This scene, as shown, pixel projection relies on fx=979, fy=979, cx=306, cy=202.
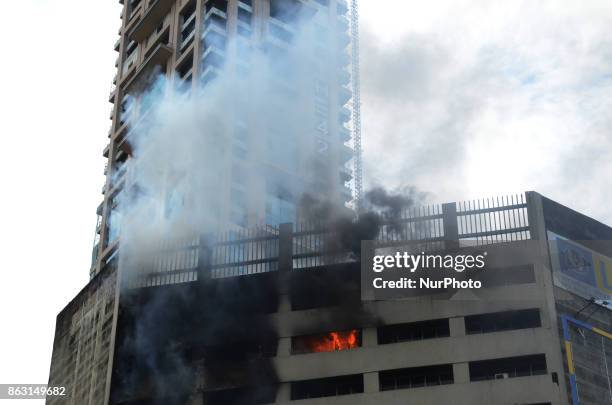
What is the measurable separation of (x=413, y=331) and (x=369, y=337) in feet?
7.93

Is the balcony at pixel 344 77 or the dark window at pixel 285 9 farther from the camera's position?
the balcony at pixel 344 77

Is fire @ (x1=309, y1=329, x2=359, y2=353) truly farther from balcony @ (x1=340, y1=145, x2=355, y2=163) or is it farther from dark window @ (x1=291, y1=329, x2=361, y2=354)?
balcony @ (x1=340, y1=145, x2=355, y2=163)

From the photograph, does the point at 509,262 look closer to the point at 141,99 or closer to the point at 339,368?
the point at 339,368

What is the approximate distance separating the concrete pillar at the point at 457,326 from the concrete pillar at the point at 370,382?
4692 mm

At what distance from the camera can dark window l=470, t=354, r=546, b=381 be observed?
50906 mm

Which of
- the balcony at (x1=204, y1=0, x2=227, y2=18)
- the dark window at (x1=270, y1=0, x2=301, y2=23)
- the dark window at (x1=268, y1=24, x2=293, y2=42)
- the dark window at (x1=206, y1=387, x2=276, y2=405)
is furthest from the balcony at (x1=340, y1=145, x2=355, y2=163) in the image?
the dark window at (x1=206, y1=387, x2=276, y2=405)

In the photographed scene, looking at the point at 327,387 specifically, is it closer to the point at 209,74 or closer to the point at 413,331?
the point at 413,331

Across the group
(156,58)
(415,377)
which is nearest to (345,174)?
(156,58)

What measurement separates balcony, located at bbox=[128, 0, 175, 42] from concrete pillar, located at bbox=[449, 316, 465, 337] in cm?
5307

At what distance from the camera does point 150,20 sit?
97000 mm

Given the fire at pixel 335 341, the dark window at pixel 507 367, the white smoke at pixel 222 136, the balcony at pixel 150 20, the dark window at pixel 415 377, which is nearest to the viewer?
the dark window at pixel 507 367

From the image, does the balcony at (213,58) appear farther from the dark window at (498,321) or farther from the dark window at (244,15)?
the dark window at (498,321)

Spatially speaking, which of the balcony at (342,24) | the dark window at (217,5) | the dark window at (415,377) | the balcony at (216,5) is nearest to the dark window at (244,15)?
the balcony at (216,5)

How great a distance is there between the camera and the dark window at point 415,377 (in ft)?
169
